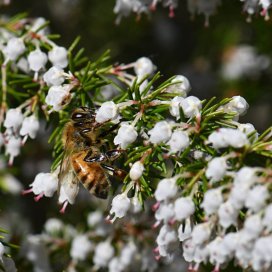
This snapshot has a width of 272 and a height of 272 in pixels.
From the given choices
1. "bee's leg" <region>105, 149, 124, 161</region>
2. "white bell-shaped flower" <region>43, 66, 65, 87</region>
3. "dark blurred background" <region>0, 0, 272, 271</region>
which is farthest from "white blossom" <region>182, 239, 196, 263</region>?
"dark blurred background" <region>0, 0, 272, 271</region>

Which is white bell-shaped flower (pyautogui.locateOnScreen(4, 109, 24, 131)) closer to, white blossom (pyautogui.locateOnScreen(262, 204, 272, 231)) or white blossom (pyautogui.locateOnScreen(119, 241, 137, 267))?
white blossom (pyautogui.locateOnScreen(119, 241, 137, 267))

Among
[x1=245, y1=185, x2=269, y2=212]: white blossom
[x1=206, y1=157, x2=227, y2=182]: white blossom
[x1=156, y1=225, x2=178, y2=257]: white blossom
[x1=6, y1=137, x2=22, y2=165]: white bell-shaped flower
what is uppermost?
[x1=245, y1=185, x2=269, y2=212]: white blossom

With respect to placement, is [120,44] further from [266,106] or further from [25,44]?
[25,44]

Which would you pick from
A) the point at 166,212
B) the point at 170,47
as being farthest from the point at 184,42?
the point at 166,212

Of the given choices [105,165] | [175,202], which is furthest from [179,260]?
[175,202]

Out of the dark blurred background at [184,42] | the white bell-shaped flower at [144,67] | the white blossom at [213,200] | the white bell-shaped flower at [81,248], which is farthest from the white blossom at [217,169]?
the dark blurred background at [184,42]

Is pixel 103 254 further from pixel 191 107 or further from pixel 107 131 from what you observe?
pixel 191 107

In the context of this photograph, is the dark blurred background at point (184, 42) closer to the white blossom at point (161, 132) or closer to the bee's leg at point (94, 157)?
the bee's leg at point (94, 157)
